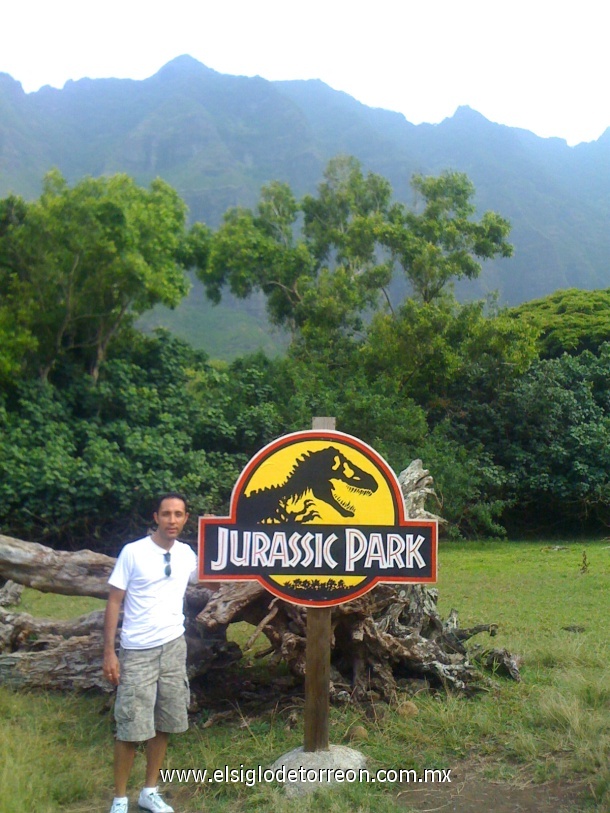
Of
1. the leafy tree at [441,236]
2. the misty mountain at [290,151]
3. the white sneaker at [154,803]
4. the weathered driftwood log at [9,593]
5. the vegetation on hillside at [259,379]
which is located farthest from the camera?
the misty mountain at [290,151]

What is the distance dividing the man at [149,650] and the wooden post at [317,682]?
72 cm

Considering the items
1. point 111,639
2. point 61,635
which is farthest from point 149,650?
point 61,635

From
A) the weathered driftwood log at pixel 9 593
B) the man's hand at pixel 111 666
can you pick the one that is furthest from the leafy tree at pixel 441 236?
the man's hand at pixel 111 666

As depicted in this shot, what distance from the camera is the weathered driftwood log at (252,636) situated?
5773 mm

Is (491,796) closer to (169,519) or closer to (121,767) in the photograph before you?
(121,767)

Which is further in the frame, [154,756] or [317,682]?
[317,682]

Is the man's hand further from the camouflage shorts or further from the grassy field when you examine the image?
the grassy field

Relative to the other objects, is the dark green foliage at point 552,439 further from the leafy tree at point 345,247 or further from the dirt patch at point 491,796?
the dirt patch at point 491,796

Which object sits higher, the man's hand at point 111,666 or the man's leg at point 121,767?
the man's hand at point 111,666

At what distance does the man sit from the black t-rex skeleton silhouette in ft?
1.60

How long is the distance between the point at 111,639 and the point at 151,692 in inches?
13.3

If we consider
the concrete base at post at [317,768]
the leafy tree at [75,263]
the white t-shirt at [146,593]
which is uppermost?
the leafy tree at [75,263]

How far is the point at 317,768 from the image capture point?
4547 mm

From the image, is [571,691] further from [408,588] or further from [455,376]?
[455,376]
